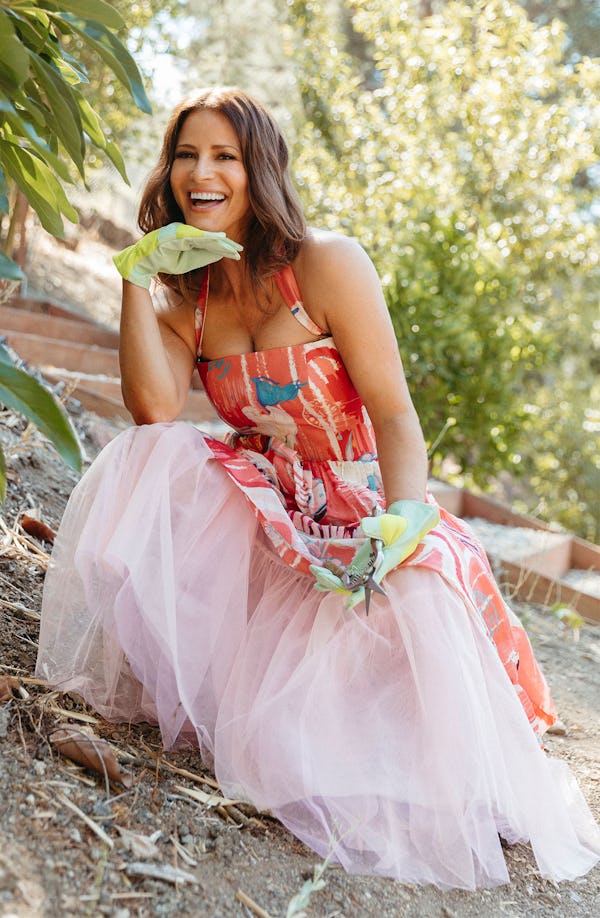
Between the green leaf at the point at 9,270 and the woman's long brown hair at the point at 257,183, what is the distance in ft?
2.68

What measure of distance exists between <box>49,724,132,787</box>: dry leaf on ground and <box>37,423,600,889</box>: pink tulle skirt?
0.48 feet

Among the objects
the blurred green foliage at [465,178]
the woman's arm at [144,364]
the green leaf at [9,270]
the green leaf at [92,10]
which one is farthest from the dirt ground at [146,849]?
the blurred green foliage at [465,178]

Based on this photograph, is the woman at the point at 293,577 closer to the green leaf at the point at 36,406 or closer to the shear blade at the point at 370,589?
→ the shear blade at the point at 370,589

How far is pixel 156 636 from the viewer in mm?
1535

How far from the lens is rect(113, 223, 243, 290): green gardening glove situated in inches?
67.9

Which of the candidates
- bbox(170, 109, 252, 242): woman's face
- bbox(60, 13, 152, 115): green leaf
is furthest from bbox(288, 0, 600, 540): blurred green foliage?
bbox(60, 13, 152, 115): green leaf

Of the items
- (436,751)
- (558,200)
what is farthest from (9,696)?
(558,200)

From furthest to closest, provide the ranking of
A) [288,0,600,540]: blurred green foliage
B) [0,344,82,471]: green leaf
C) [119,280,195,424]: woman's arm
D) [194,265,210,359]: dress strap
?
[288,0,600,540]: blurred green foliage → [194,265,210,359]: dress strap → [119,280,195,424]: woman's arm → [0,344,82,471]: green leaf

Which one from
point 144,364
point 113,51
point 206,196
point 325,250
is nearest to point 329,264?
point 325,250

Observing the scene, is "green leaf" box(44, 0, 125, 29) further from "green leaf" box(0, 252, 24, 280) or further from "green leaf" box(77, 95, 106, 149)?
"green leaf" box(0, 252, 24, 280)

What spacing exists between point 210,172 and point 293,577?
82cm

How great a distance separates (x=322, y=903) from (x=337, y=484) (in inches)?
33.8

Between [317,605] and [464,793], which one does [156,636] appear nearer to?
[317,605]

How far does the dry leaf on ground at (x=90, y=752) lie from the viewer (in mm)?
1416
